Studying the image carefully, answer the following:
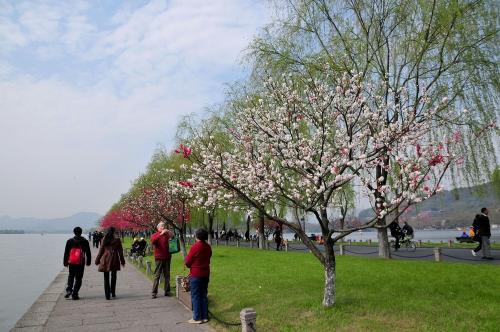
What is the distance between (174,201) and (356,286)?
52.8 ft

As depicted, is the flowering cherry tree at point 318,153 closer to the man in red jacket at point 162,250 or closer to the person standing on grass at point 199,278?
the person standing on grass at point 199,278

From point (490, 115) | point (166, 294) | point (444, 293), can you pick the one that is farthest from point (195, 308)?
point (490, 115)

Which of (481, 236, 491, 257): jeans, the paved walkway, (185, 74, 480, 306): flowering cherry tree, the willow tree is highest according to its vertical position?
the willow tree

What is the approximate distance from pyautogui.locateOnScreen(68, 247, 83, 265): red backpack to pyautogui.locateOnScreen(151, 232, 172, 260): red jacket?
207 cm

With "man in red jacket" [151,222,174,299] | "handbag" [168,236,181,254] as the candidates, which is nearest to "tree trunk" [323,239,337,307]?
"man in red jacket" [151,222,174,299]

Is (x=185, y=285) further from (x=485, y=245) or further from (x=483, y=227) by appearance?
(x=485, y=245)

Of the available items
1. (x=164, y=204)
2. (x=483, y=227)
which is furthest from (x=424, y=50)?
(x=164, y=204)

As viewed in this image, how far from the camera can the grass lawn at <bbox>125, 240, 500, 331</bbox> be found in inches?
302

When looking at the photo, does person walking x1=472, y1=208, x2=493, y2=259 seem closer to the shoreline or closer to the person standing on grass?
the person standing on grass

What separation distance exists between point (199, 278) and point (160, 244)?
3582mm

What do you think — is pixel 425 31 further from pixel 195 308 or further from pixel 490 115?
pixel 195 308

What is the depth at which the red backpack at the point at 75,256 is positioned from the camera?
39.5ft

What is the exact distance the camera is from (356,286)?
37.0ft

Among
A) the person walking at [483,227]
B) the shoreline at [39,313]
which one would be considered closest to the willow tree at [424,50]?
the person walking at [483,227]
